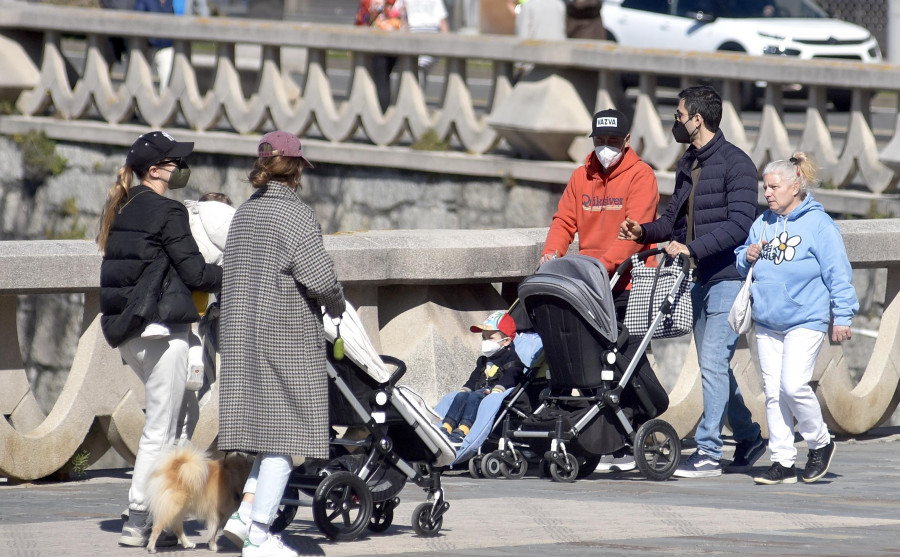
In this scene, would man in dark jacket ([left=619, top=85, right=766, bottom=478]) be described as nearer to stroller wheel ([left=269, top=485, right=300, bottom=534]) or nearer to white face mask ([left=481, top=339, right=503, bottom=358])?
white face mask ([left=481, top=339, right=503, bottom=358])

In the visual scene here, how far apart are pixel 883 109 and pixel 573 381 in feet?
44.6

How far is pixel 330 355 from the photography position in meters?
5.61

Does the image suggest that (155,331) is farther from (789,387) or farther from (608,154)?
(789,387)

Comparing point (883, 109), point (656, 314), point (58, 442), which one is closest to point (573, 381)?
point (656, 314)

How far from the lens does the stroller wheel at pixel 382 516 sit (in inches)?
225

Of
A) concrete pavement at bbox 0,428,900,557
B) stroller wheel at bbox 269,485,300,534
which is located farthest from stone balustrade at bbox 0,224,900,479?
stroller wheel at bbox 269,485,300,534

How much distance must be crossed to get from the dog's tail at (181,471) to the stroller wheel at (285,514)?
388 mm

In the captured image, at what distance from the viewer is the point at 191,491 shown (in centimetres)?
530

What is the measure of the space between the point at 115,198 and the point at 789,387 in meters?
3.01

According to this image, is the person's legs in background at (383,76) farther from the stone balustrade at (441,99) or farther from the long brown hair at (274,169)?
the long brown hair at (274,169)

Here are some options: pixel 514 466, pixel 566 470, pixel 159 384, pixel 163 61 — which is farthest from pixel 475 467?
pixel 163 61

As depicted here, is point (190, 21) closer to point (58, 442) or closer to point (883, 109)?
point (58, 442)

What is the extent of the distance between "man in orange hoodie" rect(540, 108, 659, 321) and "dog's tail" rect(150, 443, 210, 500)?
2471 mm

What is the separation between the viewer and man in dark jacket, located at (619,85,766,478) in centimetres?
704
